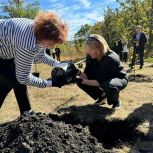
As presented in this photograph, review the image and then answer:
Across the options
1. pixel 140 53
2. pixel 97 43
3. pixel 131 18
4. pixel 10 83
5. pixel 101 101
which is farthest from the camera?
pixel 131 18

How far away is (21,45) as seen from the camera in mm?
4898

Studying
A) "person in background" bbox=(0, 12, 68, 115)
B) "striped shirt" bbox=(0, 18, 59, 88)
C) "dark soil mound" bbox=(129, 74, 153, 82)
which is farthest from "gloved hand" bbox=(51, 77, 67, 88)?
"dark soil mound" bbox=(129, 74, 153, 82)

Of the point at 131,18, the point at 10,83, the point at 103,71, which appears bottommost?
the point at 131,18

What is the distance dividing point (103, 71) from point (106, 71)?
0.16 feet

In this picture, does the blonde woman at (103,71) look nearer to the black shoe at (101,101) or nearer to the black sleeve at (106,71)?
the black sleeve at (106,71)

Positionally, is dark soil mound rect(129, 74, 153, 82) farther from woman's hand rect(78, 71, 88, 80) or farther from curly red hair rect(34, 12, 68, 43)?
curly red hair rect(34, 12, 68, 43)

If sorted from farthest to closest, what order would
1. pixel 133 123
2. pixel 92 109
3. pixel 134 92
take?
1. pixel 134 92
2. pixel 92 109
3. pixel 133 123

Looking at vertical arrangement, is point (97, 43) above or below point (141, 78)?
above

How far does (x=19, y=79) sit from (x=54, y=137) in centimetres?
86

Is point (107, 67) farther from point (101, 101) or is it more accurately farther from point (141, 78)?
point (141, 78)

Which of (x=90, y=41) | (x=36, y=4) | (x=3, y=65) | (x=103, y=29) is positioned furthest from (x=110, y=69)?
(x=36, y=4)

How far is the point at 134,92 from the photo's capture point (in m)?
8.73

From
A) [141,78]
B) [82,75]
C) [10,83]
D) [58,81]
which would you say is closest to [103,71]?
[82,75]

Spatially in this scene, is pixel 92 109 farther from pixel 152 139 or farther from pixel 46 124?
pixel 46 124
